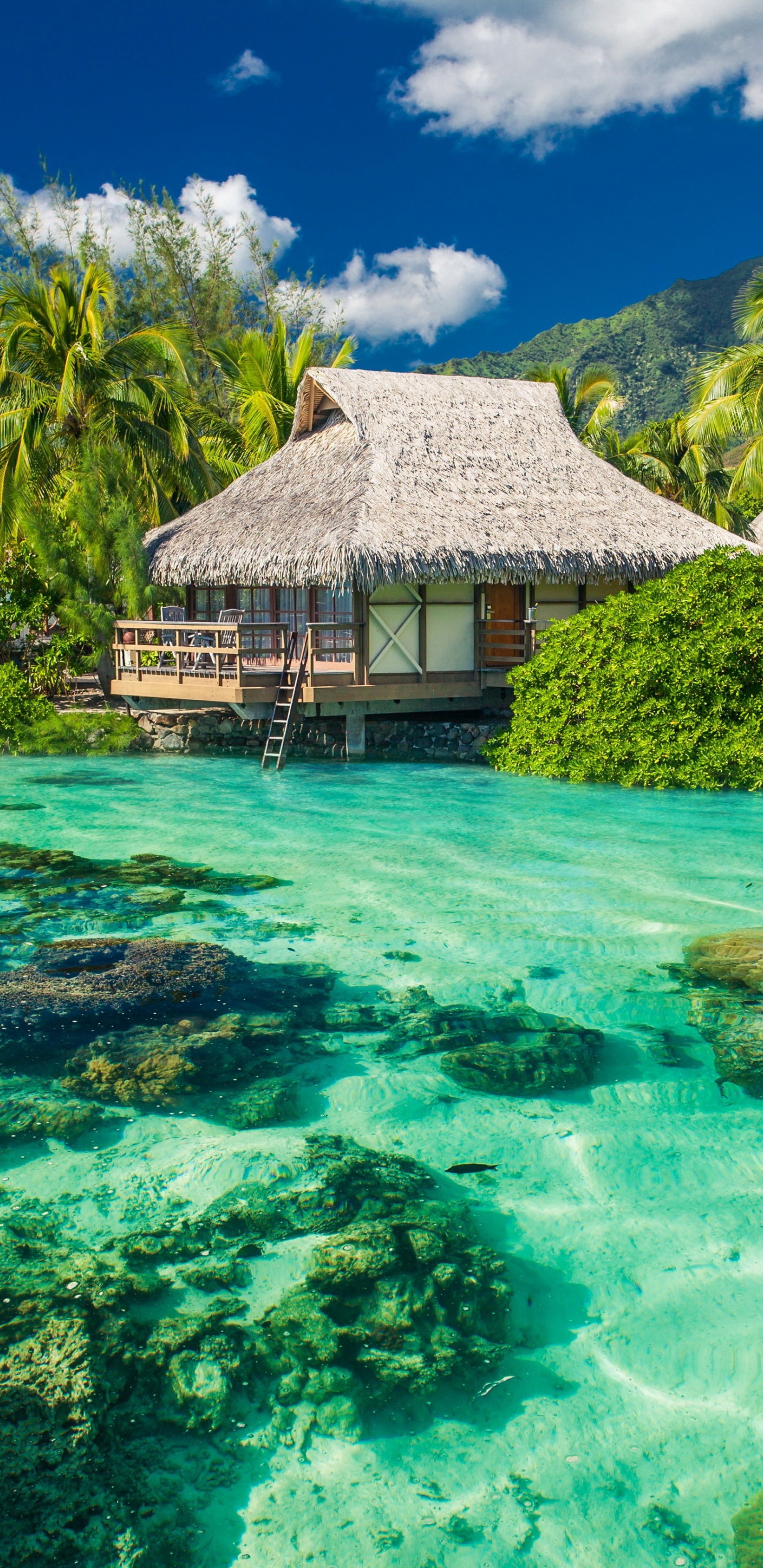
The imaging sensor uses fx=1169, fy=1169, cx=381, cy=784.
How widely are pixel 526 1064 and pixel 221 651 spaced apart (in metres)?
10.6

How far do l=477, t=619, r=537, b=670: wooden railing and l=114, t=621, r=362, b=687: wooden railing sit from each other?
1930mm

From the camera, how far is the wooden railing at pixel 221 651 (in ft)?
50.7

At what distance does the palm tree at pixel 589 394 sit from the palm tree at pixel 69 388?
939 centimetres

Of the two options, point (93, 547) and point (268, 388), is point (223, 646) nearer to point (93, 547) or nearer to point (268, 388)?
point (93, 547)

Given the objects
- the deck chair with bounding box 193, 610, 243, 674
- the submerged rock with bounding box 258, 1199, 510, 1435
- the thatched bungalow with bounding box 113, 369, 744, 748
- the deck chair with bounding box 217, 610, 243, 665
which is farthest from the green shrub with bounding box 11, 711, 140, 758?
the submerged rock with bounding box 258, 1199, 510, 1435

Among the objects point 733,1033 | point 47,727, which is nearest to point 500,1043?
point 733,1033

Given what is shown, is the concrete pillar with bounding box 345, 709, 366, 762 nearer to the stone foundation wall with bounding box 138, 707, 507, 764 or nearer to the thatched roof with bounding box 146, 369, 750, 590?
the stone foundation wall with bounding box 138, 707, 507, 764

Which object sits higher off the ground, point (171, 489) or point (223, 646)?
point (171, 489)

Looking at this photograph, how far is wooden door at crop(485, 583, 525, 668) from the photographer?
55.9 feet

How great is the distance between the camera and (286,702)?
1532 centimetres

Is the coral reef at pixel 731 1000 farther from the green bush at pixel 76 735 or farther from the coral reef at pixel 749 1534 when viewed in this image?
the green bush at pixel 76 735

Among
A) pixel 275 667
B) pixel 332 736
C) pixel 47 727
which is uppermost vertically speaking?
pixel 275 667

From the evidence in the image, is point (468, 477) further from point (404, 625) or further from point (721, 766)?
point (721, 766)

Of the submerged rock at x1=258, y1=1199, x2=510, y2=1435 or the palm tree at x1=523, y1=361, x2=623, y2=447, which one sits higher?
the palm tree at x1=523, y1=361, x2=623, y2=447
